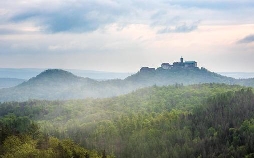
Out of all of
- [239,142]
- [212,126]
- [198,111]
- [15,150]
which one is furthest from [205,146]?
[15,150]

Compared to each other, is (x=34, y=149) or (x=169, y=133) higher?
(x=34, y=149)

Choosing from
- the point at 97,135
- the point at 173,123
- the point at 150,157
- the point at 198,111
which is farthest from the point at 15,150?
the point at 198,111

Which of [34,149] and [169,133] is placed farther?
[169,133]

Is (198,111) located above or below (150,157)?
above

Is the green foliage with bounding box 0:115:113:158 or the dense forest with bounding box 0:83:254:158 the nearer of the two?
the green foliage with bounding box 0:115:113:158

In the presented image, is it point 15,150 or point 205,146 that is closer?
point 15,150

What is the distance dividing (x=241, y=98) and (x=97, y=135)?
8903cm

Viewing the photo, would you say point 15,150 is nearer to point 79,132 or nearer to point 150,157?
point 150,157

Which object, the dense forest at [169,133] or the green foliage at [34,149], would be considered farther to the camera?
the dense forest at [169,133]

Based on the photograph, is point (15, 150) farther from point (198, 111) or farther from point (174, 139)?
point (198, 111)

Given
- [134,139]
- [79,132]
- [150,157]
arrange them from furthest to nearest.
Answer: [79,132] < [134,139] < [150,157]

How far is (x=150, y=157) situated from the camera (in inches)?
5458

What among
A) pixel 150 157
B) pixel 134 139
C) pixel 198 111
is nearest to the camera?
pixel 150 157

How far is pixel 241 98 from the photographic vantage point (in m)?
195
